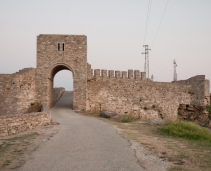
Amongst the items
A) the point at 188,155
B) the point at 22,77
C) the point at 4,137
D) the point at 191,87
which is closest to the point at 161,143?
the point at 188,155

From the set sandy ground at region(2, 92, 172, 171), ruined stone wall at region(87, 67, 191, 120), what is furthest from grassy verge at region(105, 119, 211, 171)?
ruined stone wall at region(87, 67, 191, 120)

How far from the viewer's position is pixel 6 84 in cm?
1773

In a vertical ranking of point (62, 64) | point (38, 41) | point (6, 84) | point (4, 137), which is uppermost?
point (38, 41)

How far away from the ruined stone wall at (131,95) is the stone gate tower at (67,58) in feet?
3.37

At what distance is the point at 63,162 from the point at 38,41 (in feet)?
50.2

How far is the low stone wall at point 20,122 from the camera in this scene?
10.0 meters

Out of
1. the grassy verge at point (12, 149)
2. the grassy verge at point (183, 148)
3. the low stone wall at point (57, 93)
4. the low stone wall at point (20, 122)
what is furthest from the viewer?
the low stone wall at point (57, 93)

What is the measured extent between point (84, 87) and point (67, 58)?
246cm

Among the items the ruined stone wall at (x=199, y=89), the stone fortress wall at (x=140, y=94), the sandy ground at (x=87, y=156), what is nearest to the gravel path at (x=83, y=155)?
the sandy ground at (x=87, y=156)

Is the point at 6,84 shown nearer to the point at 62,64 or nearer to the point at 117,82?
the point at 62,64

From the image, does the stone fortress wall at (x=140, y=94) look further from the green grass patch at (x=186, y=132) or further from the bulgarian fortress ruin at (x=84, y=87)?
the green grass patch at (x=186, y=132)

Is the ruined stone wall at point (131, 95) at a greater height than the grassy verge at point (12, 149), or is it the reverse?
the ruined stone wall at point (131, 95)

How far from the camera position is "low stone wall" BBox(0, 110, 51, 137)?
10.0 metres

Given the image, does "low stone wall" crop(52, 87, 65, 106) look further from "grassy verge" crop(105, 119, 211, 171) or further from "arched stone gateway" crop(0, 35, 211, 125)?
"grassy verge" crop(105, 119, 211, 171)
